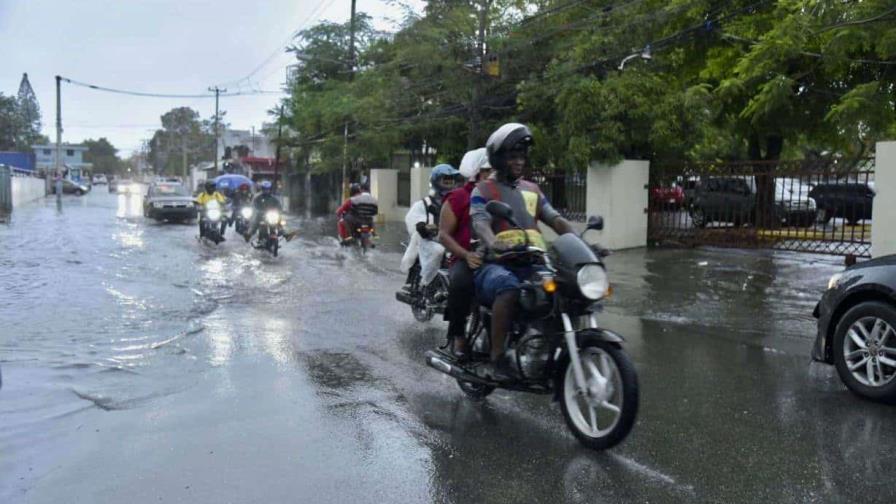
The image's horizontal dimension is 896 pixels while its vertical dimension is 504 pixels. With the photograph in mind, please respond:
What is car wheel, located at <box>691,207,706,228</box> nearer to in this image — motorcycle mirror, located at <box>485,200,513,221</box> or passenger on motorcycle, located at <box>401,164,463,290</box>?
passenger on motorcycle, located at <box>401,164,463,290</box>

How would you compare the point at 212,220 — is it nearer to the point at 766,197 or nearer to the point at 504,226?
the point at 766,197

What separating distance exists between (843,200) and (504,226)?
1091cm

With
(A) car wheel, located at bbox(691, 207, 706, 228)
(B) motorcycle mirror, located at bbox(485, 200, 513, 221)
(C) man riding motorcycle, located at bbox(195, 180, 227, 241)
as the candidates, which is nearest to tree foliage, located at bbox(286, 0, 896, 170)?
(A) car wheel, located at bbox(691, 207, 706, 228)

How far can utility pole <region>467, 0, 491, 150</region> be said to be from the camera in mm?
20453

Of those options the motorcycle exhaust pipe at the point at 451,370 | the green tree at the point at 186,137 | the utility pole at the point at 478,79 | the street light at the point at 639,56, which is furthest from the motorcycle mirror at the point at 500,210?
the green tree at the point at 186,137

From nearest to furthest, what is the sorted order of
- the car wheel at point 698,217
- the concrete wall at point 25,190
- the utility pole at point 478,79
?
the car wheel at point 698,217, the utility pole at point 478,79, the concrete wall at point 25,190

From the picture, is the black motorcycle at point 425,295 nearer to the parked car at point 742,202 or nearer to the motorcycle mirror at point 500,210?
the motorcycle mirror at point 500,210

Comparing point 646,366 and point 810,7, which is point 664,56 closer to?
point 810,7

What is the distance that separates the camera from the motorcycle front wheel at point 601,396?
4.46 meters

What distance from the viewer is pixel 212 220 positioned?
719 inches

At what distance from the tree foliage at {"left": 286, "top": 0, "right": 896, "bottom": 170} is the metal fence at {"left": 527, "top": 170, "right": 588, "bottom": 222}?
1.24ft

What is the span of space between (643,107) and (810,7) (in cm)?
442

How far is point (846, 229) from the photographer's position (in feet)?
46.5

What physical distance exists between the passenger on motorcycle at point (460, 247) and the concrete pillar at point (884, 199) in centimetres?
864
